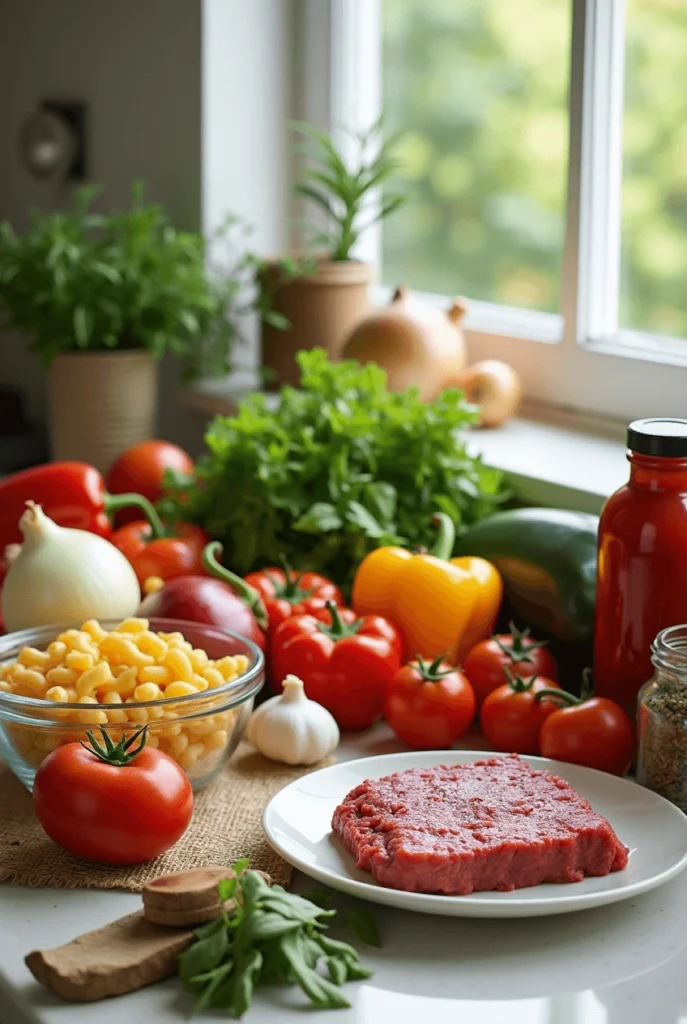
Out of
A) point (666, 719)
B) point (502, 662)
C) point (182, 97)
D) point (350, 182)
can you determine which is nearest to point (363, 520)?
point (502, 662)

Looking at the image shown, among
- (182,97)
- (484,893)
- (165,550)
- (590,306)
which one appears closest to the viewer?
(484,893)

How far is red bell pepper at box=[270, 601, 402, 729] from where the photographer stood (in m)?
1.26

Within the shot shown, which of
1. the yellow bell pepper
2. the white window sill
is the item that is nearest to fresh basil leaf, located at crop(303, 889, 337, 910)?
the yellow bell pepper

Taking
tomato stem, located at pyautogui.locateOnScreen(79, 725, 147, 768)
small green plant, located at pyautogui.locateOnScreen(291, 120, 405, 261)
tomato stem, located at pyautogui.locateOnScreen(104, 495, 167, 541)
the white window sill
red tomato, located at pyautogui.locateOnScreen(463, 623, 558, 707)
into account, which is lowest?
red tomato, located at pyautogui.locateOnScreen(463, 623, 558, 707)

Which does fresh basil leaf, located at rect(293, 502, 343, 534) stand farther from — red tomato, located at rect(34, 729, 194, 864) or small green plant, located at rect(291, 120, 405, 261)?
small green plant, located at rect(291, 120, 405, 261)

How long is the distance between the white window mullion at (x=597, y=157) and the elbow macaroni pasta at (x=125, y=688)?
32.4 inches

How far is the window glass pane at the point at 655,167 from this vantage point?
62.1 inches

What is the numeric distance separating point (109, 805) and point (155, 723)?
0.12 meters

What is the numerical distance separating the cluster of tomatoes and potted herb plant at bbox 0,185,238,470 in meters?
0.81

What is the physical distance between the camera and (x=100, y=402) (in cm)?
192

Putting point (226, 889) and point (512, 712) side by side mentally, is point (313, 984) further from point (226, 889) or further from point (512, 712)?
point (512, 712)

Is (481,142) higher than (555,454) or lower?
higher

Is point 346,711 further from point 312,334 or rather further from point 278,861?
point 312,334

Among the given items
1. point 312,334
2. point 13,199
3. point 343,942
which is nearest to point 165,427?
point 312,334
